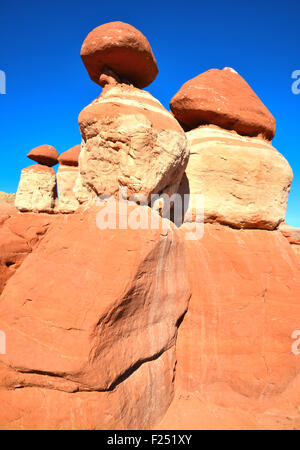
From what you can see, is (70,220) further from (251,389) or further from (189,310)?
(251,389)

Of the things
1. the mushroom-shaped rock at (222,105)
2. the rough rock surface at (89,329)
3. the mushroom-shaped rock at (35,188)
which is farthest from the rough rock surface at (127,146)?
the mushroom-shaped rock at (35,188)

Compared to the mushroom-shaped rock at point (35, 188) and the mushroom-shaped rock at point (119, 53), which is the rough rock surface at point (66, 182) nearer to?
the mushroom-shaped rock at point (35, 188)

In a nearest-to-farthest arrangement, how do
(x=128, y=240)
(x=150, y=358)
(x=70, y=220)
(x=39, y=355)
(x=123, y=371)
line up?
(x=39, y=355)
(x=123, y=371)
(x=128, y=240)
(x=150, y=358)
(x=70, y=220)

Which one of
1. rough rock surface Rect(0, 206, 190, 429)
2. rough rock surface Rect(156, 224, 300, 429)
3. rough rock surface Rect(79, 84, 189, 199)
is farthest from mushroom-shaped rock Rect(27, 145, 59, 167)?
rough rock surface Rect(156, 224, 300, 429)

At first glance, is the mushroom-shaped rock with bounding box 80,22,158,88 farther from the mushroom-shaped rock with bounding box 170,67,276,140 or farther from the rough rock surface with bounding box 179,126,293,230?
the rough rock surface with bounding box 179,126,293,230

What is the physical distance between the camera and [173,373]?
3.21 metres

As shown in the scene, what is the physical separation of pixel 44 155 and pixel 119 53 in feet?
28.2

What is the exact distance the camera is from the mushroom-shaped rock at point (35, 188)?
1048cm

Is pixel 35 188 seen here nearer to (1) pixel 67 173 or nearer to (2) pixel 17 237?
(1) pixel 67 173

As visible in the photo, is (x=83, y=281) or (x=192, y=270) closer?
(x=83, y=281)

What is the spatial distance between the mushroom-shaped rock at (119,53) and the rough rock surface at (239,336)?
249cm

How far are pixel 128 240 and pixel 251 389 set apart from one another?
2.64 m
